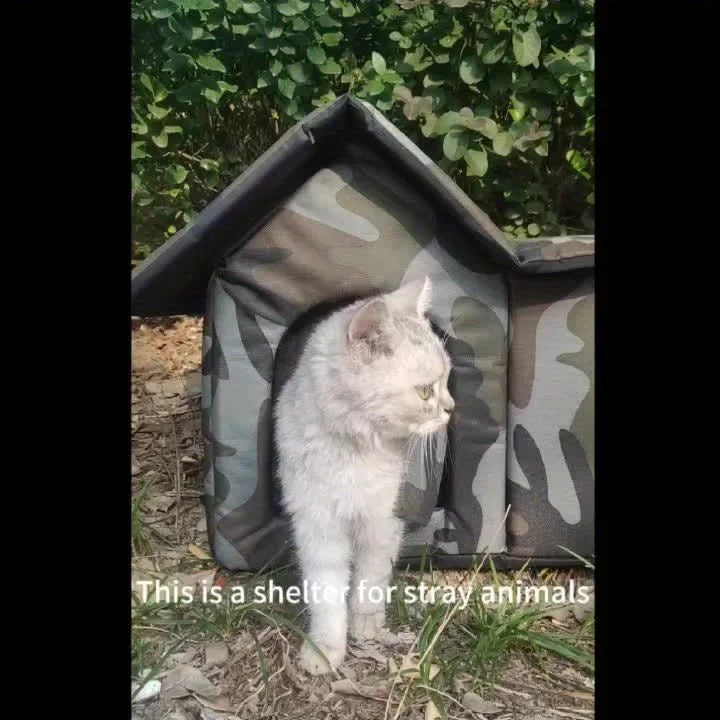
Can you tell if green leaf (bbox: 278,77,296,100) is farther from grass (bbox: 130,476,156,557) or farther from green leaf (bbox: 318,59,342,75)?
grass (bbox: 130,476,156,557)

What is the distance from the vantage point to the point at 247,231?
1.34 metres

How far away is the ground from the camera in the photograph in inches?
51.3

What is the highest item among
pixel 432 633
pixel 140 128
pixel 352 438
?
pixel 140 128

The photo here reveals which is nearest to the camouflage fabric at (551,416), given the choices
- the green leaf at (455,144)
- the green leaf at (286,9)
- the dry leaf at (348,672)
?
the green leaf at (455,144)

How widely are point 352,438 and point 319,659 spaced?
34 centimetres

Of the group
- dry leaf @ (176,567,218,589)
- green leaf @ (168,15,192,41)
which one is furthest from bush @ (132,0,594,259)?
dry leaf @ (176,567,218,589)

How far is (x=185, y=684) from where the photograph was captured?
51.6 inches

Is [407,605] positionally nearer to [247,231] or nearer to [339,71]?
[247,231]

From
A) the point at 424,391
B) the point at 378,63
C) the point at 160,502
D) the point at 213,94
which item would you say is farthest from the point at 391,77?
the point at 160,502

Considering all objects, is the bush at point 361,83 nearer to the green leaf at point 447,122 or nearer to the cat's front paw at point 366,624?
the green leaf at point 447,122

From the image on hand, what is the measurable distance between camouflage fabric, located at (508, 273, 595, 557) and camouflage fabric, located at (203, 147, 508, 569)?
0.10 ft

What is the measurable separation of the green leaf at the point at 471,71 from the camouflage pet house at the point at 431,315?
6.2 inches

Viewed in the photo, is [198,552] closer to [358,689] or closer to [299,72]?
[358,689]

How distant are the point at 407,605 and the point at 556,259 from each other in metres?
0.58
